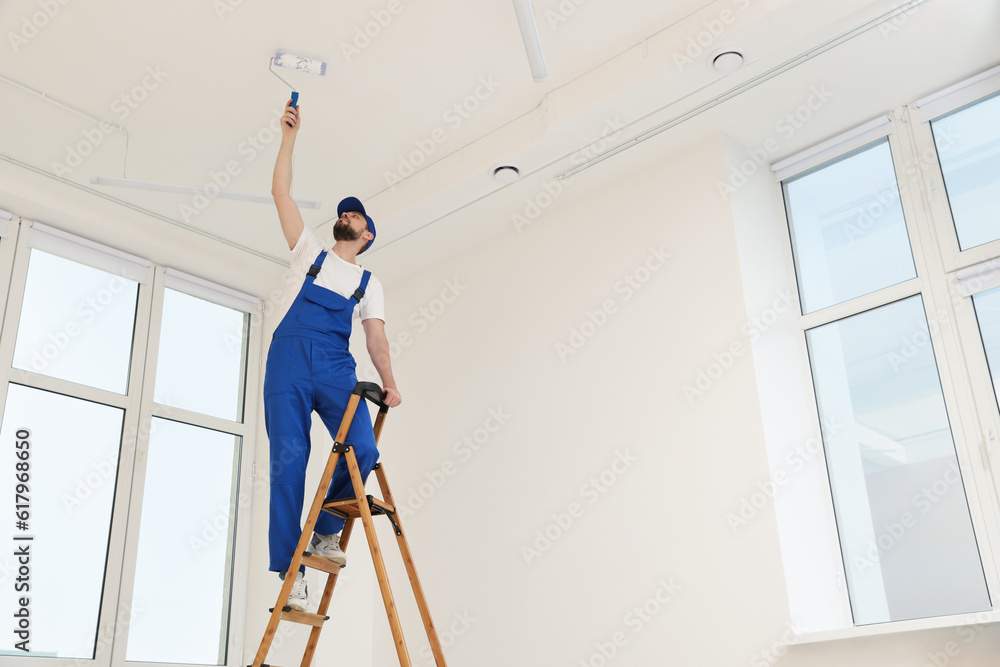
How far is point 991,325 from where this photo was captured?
3.65 meters

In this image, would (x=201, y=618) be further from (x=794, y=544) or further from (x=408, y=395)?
(x=794, y=544)

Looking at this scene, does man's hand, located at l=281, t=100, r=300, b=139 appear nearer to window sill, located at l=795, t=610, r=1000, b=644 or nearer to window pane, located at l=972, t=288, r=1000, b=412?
→ window sill, located at l=795, t=610, r=1000, b=644

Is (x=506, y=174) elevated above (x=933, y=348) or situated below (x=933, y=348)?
above

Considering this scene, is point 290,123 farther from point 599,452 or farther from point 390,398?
point 599,452

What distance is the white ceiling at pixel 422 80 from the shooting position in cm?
367

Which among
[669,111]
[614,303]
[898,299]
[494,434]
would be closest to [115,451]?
[494,434]

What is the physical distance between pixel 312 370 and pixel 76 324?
237 cm

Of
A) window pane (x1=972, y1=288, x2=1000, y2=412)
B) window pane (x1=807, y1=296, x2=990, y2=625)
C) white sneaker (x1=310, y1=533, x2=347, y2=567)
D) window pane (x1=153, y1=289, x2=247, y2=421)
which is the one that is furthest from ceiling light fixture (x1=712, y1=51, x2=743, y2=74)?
window pane (x1=153, y1=289, x2=247, y2=421)

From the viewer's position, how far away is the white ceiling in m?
3.67

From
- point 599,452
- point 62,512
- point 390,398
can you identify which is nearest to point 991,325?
point 599,452

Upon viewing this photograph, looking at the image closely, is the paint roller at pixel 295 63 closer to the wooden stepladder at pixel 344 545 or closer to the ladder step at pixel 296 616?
the wooden stepladder at pixel 344 545

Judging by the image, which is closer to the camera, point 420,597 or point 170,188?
point 420,597

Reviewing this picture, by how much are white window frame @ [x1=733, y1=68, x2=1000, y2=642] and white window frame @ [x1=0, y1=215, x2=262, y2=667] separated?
3.17 metres

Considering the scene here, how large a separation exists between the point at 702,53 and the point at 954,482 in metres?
2.19
